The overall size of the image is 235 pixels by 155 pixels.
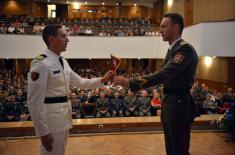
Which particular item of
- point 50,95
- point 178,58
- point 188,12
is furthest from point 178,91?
point 188,12

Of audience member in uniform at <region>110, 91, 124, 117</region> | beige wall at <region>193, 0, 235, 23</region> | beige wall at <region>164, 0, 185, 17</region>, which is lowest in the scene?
audience member in uniform at <region>110, 91, 124, 117</region>

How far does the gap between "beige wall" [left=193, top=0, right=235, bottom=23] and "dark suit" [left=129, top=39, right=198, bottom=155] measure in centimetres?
978

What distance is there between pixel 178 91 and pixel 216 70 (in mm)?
10164

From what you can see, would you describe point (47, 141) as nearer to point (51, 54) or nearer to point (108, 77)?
point (51, 54)

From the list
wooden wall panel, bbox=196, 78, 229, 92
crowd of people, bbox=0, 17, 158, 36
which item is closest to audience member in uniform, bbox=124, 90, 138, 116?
wooden wall panel, bbox=196, 78, 229, 92

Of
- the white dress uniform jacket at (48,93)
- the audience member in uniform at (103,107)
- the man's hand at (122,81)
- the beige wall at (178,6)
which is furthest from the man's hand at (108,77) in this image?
the beige wall at (178,6)

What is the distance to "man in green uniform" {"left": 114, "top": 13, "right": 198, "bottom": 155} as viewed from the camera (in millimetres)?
2107

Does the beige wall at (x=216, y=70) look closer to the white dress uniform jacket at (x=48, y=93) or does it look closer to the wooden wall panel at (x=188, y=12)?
the wooden wall panel at (x=188, y=12)

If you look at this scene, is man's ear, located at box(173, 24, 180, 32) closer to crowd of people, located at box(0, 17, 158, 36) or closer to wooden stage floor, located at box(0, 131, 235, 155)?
wooden stage floor, located at box(0, 131, 235, 155)

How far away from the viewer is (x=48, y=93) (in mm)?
2094

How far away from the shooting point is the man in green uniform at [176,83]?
211 centimetres

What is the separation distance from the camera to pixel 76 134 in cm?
449

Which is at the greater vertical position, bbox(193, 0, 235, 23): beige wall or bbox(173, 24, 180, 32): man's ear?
bbox(193, 0, 235, 23): beige wall

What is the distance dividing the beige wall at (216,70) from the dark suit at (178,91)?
9.51m
